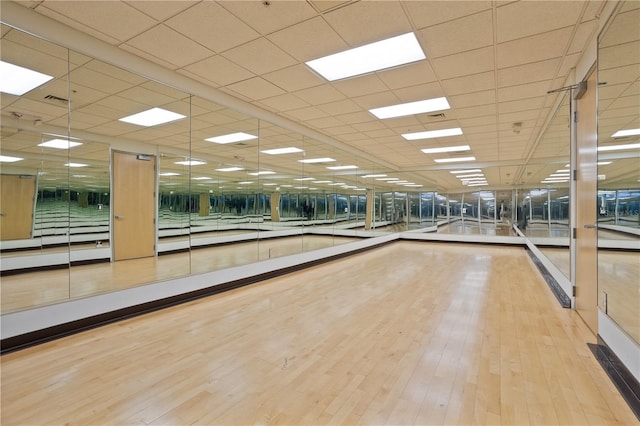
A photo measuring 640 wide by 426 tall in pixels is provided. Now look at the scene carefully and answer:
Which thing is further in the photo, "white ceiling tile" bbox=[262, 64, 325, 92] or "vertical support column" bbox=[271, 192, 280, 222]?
"vertical support column" bbox=[271, 192, 280, 222]

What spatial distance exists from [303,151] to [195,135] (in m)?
2.41

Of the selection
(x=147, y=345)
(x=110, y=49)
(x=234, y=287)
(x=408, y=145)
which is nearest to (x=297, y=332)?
(x=147, y=345)

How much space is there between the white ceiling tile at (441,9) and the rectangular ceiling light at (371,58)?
28 cm

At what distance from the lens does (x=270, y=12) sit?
2.59m

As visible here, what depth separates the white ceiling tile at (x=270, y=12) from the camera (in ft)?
8.16

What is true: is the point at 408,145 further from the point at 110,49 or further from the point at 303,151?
the point at 110,49

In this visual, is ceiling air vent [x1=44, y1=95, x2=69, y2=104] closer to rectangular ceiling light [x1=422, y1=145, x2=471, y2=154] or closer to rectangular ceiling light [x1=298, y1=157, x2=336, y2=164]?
rectangular ceiling light [x1=298, y1=157, x2=336, y2=164]

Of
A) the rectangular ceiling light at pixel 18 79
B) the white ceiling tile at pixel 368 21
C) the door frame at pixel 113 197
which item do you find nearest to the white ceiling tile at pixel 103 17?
the rectangular ceiling light at pixel 18 79

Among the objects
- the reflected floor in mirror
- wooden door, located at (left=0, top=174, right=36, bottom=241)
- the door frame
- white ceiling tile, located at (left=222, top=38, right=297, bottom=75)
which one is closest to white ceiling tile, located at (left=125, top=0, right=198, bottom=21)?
white ceiling tile, located at (left=222, top=38, right=297, bottom=75)

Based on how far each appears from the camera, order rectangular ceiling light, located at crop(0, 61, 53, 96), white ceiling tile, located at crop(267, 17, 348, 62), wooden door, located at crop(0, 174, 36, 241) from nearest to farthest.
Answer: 1. white ceiling tile, located at crop(267, 17, 348, 62)
2. rectangular ceiling light, located at crop(0, 61, 53, 96)
3. wooden door, located at crop(0, 174, 36, 241)

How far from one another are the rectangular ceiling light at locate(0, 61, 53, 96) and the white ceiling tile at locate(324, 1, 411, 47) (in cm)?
332

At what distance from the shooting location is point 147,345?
2.86 meters

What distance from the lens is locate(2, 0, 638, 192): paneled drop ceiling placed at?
258cm

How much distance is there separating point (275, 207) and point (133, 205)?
3.20 metres
